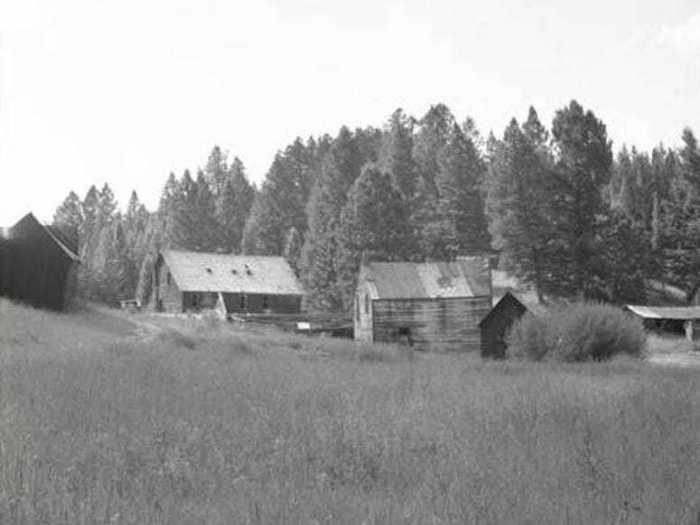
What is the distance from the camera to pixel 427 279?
53875 millimetres

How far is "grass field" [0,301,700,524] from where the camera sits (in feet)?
21.0

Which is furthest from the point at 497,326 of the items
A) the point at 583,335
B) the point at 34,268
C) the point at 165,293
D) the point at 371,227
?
the point at 165,293

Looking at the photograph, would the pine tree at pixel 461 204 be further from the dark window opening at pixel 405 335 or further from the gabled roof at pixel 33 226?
the gabled roof at pixel 33 226

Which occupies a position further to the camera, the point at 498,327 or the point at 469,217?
the point at 469,217

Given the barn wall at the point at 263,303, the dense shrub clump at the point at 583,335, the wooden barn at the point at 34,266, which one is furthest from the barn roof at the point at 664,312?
the wooden barn at the point at 34,266

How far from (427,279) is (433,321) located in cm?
326

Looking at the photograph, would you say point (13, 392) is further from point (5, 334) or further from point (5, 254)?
point (5, 254)

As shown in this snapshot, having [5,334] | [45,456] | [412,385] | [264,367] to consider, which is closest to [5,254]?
[5,334]

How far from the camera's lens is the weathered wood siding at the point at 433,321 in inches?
2052

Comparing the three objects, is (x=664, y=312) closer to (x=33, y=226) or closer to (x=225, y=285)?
(x=225, y=285)

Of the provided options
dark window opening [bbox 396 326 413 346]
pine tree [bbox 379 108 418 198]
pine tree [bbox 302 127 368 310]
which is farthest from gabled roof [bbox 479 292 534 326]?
pine tree [bbox 379 108 418 198]

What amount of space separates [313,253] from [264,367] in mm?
54396

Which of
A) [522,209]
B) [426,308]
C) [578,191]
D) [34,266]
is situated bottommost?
[426,308]

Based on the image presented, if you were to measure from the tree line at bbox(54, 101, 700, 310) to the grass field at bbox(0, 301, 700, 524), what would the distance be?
142 feet
